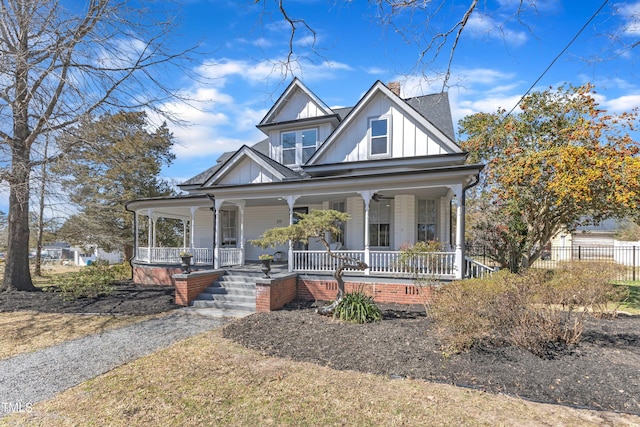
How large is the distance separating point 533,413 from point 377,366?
2.12 metres

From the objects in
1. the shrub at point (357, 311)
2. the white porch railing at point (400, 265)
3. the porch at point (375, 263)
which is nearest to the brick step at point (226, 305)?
the porch at point (375, 263)

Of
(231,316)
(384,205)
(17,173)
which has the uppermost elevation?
(17,173)

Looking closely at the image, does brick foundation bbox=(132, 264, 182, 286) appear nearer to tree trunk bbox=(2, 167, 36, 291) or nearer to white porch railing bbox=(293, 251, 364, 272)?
tree trunk bbox=(2, 167, 36, 291)

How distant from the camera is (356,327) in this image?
7.22 metres

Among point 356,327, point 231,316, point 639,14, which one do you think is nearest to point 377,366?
point 356,327

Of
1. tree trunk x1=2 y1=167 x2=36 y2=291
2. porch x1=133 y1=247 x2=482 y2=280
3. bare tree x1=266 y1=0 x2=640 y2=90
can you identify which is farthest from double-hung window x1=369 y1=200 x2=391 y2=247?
tree trunk x1=2 y1=167 x2=36 y2=291

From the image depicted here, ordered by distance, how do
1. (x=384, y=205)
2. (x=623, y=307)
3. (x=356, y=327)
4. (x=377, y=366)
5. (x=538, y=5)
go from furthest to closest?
(x=384, y=205) < (x=623, y=307) < (x=356, y=327) < (x=377, y=366) < (x=538, y=5)

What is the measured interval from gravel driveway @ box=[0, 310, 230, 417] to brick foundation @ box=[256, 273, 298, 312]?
1.25 meters

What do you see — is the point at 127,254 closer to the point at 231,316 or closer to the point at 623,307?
the point at 231,316

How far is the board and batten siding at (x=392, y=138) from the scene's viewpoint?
12.4 m

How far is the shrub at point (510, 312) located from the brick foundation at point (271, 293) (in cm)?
477

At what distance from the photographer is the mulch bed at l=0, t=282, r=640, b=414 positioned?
4.34 metres

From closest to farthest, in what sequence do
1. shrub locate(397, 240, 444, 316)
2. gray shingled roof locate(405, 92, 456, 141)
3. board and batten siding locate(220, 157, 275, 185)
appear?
shrub locate(397, 240, 444, 316)
board and batten siding locate(220, 157, 275, 185)
gray shingled roof locate(405, 92, 456, 141)

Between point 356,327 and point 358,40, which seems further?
point 356,327
